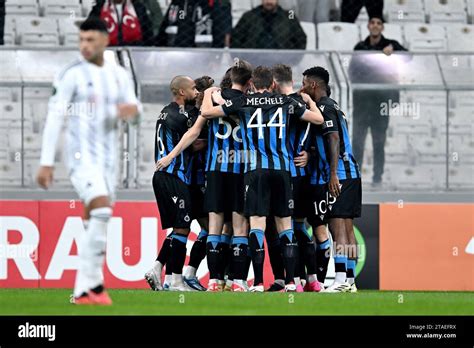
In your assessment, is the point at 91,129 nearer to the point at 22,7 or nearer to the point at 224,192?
the point at 224,192

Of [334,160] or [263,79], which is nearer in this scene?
[263,79]

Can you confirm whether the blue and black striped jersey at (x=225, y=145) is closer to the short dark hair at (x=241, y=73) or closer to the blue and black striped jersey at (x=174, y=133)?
the short dark hair at (x=241, y=73)

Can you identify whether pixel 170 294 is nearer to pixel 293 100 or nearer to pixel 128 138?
pixel 293 100

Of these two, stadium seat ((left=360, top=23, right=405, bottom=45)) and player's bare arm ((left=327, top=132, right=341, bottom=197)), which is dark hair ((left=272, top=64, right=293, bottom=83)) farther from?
stadium seat ((left=360, top=23, right=405, bottom=45))

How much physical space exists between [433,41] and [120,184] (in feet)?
16.0

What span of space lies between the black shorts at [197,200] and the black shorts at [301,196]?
833 millimetres

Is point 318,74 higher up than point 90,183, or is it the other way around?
point 318,74

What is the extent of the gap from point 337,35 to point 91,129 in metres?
8.27

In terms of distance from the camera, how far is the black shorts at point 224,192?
1269cm

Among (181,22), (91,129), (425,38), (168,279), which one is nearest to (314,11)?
(425,38)

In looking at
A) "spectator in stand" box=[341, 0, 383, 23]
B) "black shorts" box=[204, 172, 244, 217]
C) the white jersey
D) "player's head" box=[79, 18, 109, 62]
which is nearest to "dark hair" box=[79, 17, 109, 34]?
"player's head" box=[79, 18, 109, 62]

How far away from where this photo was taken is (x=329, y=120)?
1268 cm

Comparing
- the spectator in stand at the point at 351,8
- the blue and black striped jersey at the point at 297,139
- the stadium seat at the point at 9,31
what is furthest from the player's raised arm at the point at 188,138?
the spectator in stand at the point at 351,8

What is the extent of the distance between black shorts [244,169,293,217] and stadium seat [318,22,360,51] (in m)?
4.65
